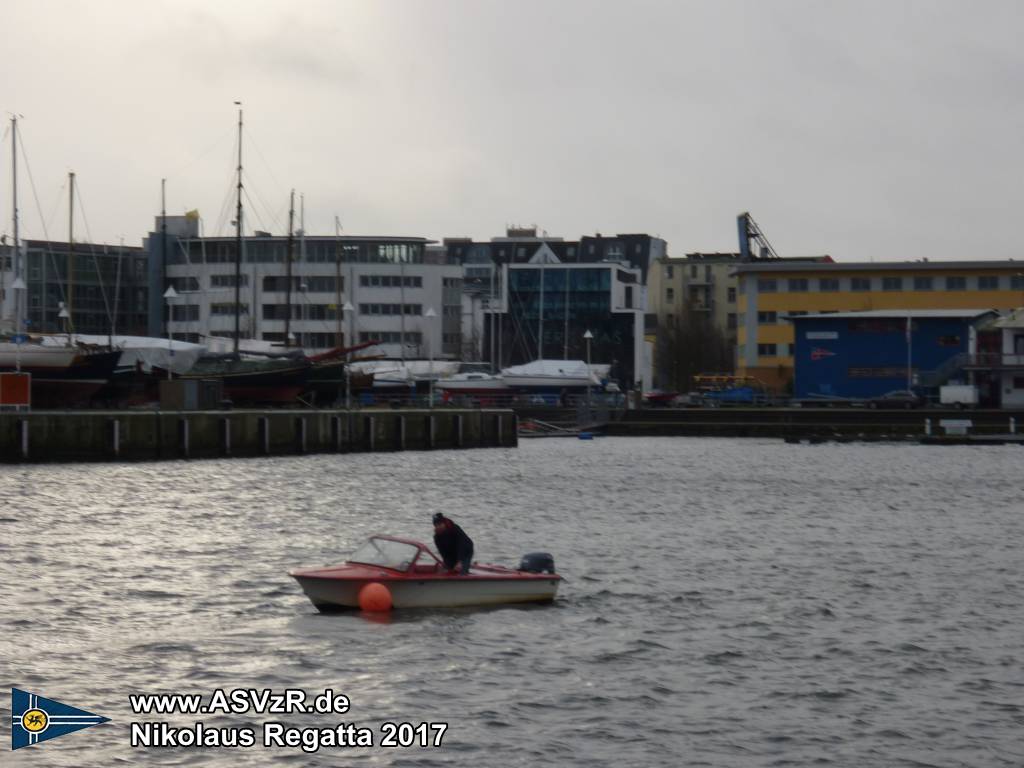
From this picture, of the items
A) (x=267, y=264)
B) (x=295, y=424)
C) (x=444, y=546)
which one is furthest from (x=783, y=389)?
(x=444, y=546)

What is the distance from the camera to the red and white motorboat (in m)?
30.6

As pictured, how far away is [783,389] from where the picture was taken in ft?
483

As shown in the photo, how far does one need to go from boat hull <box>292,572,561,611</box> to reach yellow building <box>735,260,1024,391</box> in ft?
367

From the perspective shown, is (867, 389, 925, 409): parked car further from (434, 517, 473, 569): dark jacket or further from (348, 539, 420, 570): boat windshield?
(348, 539, 420, 570): boat windshield

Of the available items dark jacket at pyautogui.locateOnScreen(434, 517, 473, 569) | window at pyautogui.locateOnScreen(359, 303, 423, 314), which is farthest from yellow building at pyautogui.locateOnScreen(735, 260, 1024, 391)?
dark jacket at pyautogui.locateOnScreen(434, 517, 473, 569)

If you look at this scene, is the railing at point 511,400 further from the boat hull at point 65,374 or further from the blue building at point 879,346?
the boat hull at point 65,374

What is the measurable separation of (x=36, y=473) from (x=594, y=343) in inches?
4969

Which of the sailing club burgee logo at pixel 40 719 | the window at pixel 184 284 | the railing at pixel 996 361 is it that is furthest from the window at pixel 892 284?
the sailing club burgee logo at pixel 40 719

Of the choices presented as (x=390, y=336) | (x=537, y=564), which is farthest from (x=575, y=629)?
(x=390, y=336)

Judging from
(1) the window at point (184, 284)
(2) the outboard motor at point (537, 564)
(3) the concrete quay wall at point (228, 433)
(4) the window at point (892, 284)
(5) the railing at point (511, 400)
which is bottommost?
(2) the outboard motor at point (537, 564)

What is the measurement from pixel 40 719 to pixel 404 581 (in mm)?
10220

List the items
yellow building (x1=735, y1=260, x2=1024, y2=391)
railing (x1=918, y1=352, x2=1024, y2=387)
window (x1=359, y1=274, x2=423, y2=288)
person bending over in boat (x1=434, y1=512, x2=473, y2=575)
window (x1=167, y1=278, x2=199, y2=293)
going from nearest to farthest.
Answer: person bending over in boat (x1=434, y1=512, x2=473, y2=575) → railing (x1=918, y1=352, x2=1024, y2=387) → yellow building (x1=735, y1=260, x2=1024, y2=391) → window (x1=167, y1=278, x2=199, y2=293) → window (x1=359, y1=274, x2=423, y2=288)

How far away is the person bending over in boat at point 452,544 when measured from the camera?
101 ft

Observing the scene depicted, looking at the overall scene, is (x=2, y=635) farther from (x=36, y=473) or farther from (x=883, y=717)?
(x=36, y=473)
